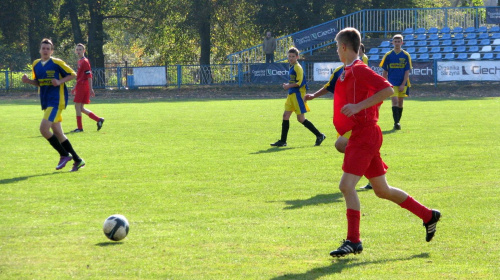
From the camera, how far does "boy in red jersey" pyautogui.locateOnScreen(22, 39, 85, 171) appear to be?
10.3m

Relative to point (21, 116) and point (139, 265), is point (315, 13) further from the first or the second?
point (139, 265)

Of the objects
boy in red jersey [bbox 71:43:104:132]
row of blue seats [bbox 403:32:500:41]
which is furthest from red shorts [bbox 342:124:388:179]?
row of blue seats [bbox 403:32:500:41]

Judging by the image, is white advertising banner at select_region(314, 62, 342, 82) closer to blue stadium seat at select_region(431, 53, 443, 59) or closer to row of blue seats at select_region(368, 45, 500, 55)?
row of blue seats at select_region(368, 45, 500, 55)

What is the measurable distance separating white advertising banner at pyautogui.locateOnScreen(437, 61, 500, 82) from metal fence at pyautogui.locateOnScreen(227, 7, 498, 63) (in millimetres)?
7271

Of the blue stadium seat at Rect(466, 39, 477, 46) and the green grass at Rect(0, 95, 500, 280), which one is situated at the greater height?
the blue stadium seat at Rect(466, 39, 477, 46)

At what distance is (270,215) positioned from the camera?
701cm

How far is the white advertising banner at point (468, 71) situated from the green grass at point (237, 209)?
16.4 m

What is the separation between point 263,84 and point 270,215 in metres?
26.7

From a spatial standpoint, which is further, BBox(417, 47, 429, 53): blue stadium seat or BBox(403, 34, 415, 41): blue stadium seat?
BBox(403, 34, 415, 41): blue stadium seat

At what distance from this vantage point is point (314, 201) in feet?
25.4

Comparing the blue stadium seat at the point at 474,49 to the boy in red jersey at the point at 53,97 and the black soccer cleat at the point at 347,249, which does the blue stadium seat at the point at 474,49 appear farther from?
the black soccer cleat at the point at 347,249

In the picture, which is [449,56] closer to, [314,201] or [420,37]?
[420,37]

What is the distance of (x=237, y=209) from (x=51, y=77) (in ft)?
14.8

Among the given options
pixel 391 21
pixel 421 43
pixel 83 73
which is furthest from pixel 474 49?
pixel 83 73
